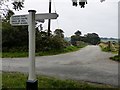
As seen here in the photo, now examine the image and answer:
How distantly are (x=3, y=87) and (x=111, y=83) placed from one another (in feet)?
12.9

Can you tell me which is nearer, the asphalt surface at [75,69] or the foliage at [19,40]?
the asphalt surface at [75,69]

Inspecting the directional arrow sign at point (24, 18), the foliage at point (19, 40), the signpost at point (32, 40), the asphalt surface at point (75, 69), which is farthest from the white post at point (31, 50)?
the foliage at point (19, 40)

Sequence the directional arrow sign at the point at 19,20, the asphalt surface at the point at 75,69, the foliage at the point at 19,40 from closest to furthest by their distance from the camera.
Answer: the directional arrow sign at the point at 19,20
the asphalt surface at the point at 75,69
the foliage at the point at 19,40

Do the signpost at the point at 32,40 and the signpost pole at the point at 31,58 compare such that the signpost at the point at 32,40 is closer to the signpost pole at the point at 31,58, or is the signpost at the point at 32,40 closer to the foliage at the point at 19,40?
the signpost pole at the point at 31,58

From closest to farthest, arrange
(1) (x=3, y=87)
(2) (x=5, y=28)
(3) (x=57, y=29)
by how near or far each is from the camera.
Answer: (1) (x=3, y=87) → (2) (x=5, y=28) → (3) (x=57, y=29)

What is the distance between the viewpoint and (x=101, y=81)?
10.0 m

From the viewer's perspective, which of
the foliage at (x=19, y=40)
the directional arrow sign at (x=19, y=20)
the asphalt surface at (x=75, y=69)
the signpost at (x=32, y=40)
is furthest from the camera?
the foliage at (x=19, y=40)

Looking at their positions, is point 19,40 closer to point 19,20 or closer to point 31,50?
point 19,20

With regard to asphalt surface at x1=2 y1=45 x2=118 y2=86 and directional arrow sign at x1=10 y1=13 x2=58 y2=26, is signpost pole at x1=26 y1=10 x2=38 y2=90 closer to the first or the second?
directional arrow sign at x1=10 y1=13 x2=58 y2=26

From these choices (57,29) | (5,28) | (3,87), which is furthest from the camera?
(57,29)

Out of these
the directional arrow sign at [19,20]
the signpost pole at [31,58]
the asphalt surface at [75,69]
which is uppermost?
the directional arrow sign at [19,20]

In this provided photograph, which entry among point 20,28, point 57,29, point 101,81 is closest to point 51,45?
point 20,28

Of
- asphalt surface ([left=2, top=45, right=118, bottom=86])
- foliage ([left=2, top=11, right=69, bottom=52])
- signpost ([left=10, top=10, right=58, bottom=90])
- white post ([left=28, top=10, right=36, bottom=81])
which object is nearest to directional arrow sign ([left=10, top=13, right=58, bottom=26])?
signpost ([left=10, top=10, right=58, bottom=90])

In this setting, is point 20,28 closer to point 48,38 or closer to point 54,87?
point 48,38
